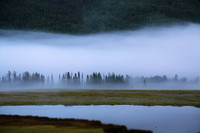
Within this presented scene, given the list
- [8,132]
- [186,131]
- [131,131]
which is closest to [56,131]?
[8,132]

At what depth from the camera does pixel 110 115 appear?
6141 cm

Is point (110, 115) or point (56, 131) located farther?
point (110, 115)

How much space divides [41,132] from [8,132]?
5.39 meters

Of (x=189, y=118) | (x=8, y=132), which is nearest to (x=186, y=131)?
Result: (x=189, y=118)

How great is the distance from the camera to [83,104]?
83875mm

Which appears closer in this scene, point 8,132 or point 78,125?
point 8,132

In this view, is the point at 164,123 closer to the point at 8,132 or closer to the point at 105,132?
the point at 105,132

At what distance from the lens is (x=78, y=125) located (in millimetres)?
47469

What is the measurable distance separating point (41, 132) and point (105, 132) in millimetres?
10652

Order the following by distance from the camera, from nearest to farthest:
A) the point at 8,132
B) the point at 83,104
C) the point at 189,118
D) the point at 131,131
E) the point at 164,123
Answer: the point at 8,132 → the point at 131,131 → the point at 164,123 → the point at 189,118 → the point at 83,104

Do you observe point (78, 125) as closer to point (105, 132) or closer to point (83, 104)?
point (105, 132)

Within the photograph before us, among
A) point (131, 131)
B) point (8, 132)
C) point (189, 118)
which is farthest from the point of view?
point (189, 118)

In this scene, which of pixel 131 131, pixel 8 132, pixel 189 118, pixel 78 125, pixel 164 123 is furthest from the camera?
pixel 189 118

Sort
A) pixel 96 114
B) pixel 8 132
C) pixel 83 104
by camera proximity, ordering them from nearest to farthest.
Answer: pixel 8 132, pixel 96 114, pixel 83 104
